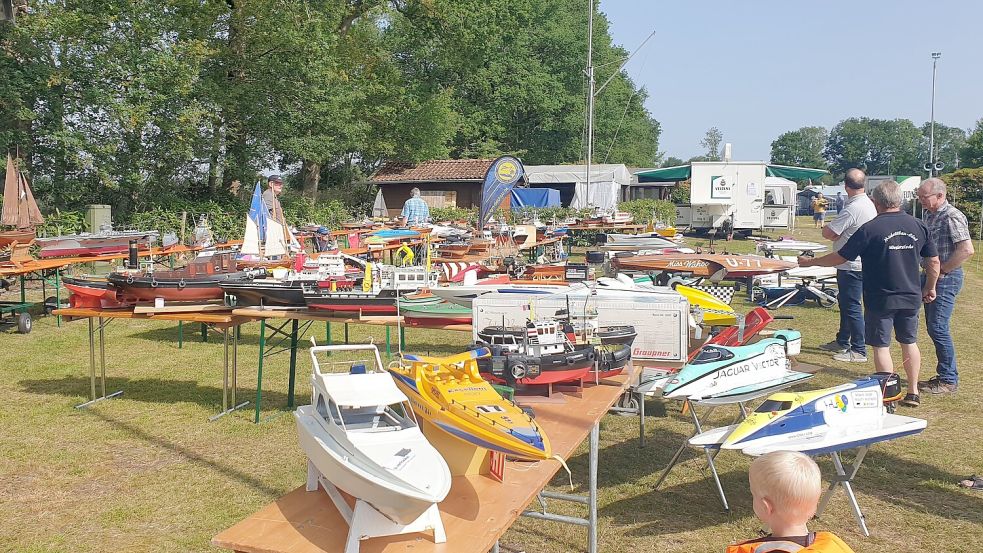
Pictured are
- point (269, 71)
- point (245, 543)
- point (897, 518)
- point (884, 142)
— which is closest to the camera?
point (245, 543)

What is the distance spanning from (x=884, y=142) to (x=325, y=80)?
A: 149m

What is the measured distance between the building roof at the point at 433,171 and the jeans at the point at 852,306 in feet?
88.5

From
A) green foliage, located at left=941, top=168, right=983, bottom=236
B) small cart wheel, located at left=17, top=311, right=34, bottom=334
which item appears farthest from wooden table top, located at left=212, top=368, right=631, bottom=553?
green foliage, located at left=941, top=168, right=983, bottom=236

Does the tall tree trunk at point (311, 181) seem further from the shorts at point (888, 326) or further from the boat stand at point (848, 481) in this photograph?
the boat stand at point (848, 481)

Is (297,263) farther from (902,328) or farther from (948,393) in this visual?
(948,393)

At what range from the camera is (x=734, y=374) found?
18.9 ft

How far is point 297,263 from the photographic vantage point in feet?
29.8

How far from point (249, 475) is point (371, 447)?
3892 millimetres

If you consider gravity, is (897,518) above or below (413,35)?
below

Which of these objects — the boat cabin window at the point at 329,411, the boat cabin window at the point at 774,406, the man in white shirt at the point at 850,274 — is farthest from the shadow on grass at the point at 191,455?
the man in white shirt at the point at 850,274

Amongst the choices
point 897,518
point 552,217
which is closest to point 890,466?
point 897,518

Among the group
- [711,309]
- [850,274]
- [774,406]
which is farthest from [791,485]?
[850,274]

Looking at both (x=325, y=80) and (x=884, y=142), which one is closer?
(x=325, y=80)

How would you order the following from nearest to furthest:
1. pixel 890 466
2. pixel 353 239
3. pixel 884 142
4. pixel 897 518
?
pixel 897 518 → pixel 890 466 → pixel 353 239 → pixel 884 142
